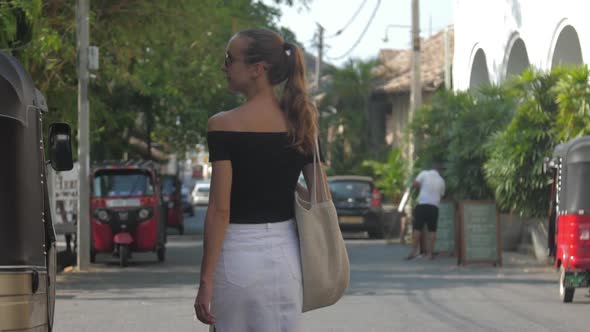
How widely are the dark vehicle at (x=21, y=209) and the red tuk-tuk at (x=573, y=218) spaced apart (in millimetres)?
8217

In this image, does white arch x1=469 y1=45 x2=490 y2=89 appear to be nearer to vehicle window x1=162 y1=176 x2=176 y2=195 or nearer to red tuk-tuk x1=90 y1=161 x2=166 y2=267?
vehicle window x1=162 y1=176 x2=176 y2=195

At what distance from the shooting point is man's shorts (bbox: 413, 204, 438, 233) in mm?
23734

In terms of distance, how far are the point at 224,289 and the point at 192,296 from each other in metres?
11.2

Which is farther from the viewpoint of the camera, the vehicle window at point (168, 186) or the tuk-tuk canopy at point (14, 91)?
the vehicle window at point (168, 186)

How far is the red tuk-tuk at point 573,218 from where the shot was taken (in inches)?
573

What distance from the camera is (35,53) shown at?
18156mm

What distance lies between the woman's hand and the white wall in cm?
1821

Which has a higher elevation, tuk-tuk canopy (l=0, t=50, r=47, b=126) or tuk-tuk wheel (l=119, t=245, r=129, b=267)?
tuk-tuk canopy (l=0, t=50, r=47, b=126)

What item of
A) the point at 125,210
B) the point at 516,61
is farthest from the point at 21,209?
the point at 516,61

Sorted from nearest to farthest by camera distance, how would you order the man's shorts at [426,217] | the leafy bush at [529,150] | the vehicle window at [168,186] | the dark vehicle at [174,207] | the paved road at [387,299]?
the paved road at [387,299] → the leafy bush at [529,150] → the man's shorts at [426,217] → the dark vehicle at [174,207] → the vehicle window at [168,186]

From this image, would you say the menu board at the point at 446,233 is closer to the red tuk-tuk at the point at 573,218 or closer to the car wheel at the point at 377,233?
the car wheel at the point at 377,233

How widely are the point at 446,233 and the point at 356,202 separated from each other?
744 cm

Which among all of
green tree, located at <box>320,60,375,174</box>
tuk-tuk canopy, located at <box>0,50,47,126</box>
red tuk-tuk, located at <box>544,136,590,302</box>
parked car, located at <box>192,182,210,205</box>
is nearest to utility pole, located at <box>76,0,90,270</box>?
red tuk-tuk, located at <box>544,136,590,302</box>

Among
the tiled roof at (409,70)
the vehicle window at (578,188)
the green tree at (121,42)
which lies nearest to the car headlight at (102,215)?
the green tree at (121,42)
